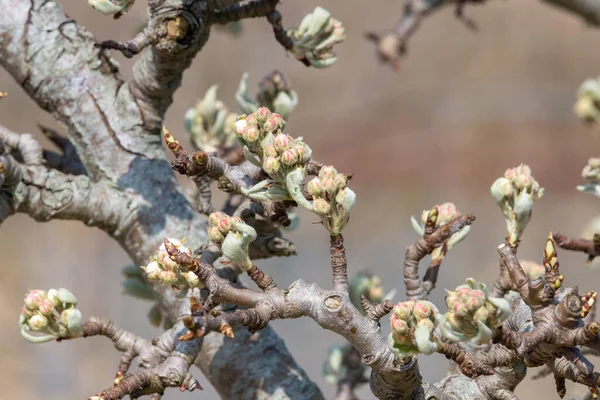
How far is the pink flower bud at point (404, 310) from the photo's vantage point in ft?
2.27

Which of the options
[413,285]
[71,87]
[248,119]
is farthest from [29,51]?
[413,285]

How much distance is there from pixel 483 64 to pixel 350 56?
79.5 inches

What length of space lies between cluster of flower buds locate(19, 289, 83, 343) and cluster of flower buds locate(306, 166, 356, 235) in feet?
1.09

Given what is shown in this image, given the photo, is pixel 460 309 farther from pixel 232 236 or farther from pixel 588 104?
pixel 588 104

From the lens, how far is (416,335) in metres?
0.68

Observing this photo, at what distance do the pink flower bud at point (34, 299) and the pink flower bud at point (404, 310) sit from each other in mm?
440

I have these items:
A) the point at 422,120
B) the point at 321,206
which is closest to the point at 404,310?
the point at 321,206

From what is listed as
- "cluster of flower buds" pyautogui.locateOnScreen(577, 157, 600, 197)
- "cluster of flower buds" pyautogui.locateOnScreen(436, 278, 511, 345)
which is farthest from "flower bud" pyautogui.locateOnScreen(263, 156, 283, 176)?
"cluster of flower buds" pyautogui.locateOnScreen(577, 157, 600, 197)

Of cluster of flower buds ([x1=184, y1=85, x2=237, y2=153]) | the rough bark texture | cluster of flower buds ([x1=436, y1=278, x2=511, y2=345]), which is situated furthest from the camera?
cluster of flower buds ([x1=184, y1=85, x2=237, y2=153])

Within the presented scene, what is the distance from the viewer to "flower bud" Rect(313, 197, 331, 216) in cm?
77

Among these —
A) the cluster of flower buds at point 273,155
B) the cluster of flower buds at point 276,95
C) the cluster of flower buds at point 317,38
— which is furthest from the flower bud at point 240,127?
the cluster of flower buds at point 276,95

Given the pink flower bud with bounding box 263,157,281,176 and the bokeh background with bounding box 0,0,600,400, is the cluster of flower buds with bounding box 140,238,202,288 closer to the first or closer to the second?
the pink flower bud with bounding box 263,157,281,176

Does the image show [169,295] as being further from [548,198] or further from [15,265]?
[548,198]

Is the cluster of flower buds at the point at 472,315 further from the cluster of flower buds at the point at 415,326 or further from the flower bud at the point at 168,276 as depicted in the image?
the flower bud at the point at 168,276
